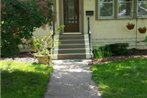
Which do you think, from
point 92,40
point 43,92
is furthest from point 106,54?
point 43,92

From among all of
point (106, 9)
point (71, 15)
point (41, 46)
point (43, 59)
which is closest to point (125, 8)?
point (106, 9)

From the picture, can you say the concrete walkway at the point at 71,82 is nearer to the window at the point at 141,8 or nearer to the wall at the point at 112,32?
the wall at the point at 112,32

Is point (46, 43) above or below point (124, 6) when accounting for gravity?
below

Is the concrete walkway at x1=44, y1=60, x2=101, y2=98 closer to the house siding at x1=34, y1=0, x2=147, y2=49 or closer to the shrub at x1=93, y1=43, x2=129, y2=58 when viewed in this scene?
the shrub at x1=93, y1=43, x2=129, y2=58

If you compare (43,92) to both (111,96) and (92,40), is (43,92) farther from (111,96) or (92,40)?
(92,40)

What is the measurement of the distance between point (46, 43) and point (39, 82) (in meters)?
4.87

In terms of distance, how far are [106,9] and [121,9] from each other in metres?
0.74

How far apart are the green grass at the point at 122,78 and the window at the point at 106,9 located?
4.62m

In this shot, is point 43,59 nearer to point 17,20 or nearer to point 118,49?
point 118,49

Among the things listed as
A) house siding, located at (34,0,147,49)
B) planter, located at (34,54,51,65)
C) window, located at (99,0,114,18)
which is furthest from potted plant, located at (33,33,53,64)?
window, located at (99,0,114,18)

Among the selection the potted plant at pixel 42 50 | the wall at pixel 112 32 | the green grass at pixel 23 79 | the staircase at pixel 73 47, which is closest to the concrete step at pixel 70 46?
the staircase at pixel 73 47

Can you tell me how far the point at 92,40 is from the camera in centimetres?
1978

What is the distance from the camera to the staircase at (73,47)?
688 inches

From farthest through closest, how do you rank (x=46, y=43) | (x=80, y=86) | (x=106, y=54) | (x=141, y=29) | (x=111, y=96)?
(x=141, y=29) < (x=106, y=54) < (x=46, y=43) < (x=80, y=86) < (x=111, y=96)
